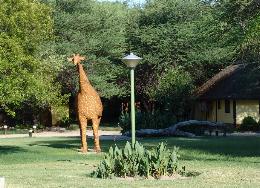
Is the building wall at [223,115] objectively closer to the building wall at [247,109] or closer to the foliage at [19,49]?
the building wall at [247,109]

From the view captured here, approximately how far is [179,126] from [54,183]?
914 inches

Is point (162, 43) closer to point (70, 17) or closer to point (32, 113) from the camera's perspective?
point (70, 17)

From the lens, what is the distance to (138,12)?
55750 millimetres

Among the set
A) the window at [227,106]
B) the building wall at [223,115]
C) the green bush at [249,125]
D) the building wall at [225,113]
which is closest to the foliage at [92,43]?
the building wall at [225,113]

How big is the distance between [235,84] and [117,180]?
31792 mm

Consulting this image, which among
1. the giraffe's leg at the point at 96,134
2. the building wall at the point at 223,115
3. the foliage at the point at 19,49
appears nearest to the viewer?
the foliage at the point at 19,49

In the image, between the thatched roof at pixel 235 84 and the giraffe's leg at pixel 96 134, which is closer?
the giraffe's leg at pixel 96 134

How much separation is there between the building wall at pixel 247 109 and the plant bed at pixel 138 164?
97.7 feet

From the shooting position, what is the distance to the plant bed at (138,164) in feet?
50.9

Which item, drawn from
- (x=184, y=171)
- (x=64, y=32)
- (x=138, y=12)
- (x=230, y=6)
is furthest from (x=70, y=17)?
(x=184, y=171)

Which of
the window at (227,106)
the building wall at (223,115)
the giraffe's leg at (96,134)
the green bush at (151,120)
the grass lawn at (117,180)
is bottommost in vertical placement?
the grass lawn at (117,180)

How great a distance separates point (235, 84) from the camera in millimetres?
45375

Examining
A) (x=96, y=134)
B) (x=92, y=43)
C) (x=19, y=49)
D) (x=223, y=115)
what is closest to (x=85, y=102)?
(x=96, y=134)

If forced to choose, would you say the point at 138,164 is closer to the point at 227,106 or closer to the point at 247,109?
the point at 247,109
